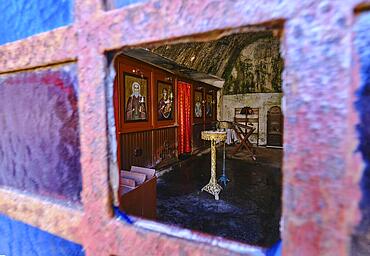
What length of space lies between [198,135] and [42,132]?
769 centimetres

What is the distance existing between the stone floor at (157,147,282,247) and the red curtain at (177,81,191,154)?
4.33ft

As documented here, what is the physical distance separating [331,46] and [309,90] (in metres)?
0.08

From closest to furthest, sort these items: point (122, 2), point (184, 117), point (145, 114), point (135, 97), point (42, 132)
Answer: point (122, 2) → point (42, 132) → point (135, 97) → point (145, 114) → point (184, 117)

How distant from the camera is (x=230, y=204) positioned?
138 inches

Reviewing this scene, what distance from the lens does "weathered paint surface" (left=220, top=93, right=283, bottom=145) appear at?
10.2 meters

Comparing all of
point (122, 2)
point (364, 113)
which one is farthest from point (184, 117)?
point (364, 113)

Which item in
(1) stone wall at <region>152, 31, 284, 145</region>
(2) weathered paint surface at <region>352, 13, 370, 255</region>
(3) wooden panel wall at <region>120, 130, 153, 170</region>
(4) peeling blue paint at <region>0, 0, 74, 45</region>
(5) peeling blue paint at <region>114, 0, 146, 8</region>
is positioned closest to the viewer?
(2) weathered paint surface at <region>352, 13, 370, 255</region>

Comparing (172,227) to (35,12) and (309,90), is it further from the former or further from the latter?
(35,12)

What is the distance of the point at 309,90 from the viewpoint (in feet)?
1.43

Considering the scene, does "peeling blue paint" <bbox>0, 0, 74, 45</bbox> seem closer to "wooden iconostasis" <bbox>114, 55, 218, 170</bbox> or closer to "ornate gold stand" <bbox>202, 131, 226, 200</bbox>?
"wooden iconostasis" <bbox>114, 55, 218, 170</bbox>

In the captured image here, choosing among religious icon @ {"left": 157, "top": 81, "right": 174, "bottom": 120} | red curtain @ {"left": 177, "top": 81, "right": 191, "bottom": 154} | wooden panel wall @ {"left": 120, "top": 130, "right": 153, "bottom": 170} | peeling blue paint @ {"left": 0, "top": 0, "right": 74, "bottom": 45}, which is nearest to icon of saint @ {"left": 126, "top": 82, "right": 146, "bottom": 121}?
wooden panel wall @ {"left": 120, "top": 130, "right": 153, "bottom": 170}

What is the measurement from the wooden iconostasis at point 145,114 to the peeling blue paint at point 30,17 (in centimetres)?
285

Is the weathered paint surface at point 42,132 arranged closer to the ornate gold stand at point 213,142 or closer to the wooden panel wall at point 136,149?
the ornate gold stand at point 213,142

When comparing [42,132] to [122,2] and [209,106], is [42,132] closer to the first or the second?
[122,2]
